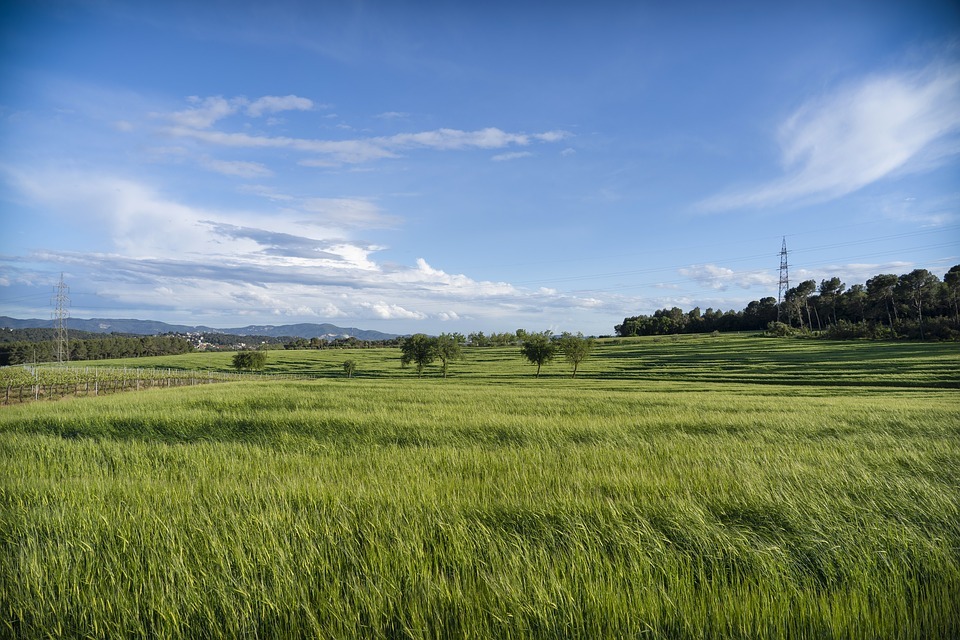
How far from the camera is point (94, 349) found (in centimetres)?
12138

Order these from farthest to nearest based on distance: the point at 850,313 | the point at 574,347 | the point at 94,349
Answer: the point at 94,349
the point at 850,313
the point at 574,347

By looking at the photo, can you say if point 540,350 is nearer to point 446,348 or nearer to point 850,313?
point 446,348

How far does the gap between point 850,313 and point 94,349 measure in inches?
7991

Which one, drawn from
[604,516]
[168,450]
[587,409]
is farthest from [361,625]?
[587,409]

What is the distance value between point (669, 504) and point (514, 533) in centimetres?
190

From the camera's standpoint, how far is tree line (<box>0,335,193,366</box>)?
9000cm

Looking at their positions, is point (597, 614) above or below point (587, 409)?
above

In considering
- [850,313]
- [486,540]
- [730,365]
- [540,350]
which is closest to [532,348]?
[540,350]

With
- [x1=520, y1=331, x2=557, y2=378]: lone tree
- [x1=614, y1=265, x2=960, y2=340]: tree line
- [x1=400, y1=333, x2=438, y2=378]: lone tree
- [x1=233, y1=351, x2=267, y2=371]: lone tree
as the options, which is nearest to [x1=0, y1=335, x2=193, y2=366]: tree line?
Result: [x1=233, y1=351, x2=267, y2=371]: lone tree

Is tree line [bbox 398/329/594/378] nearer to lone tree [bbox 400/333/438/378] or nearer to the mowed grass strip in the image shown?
lone tree [bbox 400/333/438/378]

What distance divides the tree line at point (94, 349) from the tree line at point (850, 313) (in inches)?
5823

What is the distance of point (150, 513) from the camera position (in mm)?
4512

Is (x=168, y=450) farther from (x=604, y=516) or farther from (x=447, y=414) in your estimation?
(x=604, y=516)

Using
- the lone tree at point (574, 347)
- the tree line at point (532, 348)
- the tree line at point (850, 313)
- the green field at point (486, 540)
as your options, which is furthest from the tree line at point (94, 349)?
the tree line at point (850, 313)
